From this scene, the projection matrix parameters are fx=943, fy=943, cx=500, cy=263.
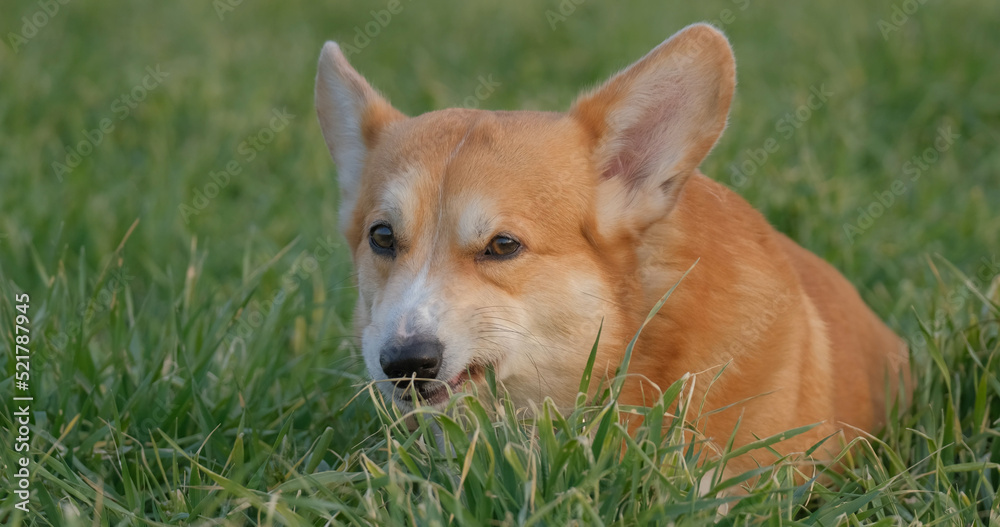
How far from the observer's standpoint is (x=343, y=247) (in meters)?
5.04

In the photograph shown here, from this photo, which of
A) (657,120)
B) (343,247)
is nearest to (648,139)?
(657,120)

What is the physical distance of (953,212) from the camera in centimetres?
524

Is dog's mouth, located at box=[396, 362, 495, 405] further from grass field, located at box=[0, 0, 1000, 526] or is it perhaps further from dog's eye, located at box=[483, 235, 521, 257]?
dog's eye, located at box=[483, 235, 521, 257]

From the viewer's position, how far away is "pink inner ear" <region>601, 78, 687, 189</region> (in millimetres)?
2859

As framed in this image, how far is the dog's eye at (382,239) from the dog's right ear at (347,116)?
396 millimetres

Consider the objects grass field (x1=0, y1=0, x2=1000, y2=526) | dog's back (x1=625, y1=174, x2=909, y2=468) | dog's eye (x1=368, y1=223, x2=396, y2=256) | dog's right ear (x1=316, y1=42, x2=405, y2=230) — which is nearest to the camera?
grass field (x1=0, y1=0, x2=1000, y2=526)

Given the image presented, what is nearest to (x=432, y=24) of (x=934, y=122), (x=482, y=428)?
(x=934, y=122)

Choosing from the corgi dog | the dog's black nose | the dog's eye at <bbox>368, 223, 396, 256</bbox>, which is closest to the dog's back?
the corgi dog

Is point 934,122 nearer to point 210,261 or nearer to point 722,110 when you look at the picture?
point 722,110

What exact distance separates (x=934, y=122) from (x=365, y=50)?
4.64m

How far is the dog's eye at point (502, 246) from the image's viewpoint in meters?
2.76

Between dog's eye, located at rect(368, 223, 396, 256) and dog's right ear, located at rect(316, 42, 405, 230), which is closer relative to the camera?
dog's eye, located at rect(368, 223, 396, 256)

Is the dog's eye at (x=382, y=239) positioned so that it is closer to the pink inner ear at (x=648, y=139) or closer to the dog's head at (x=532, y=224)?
the dog's head at (x=532, y=224)

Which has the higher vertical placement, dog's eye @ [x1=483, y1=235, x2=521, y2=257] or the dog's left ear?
the dog's left ear
